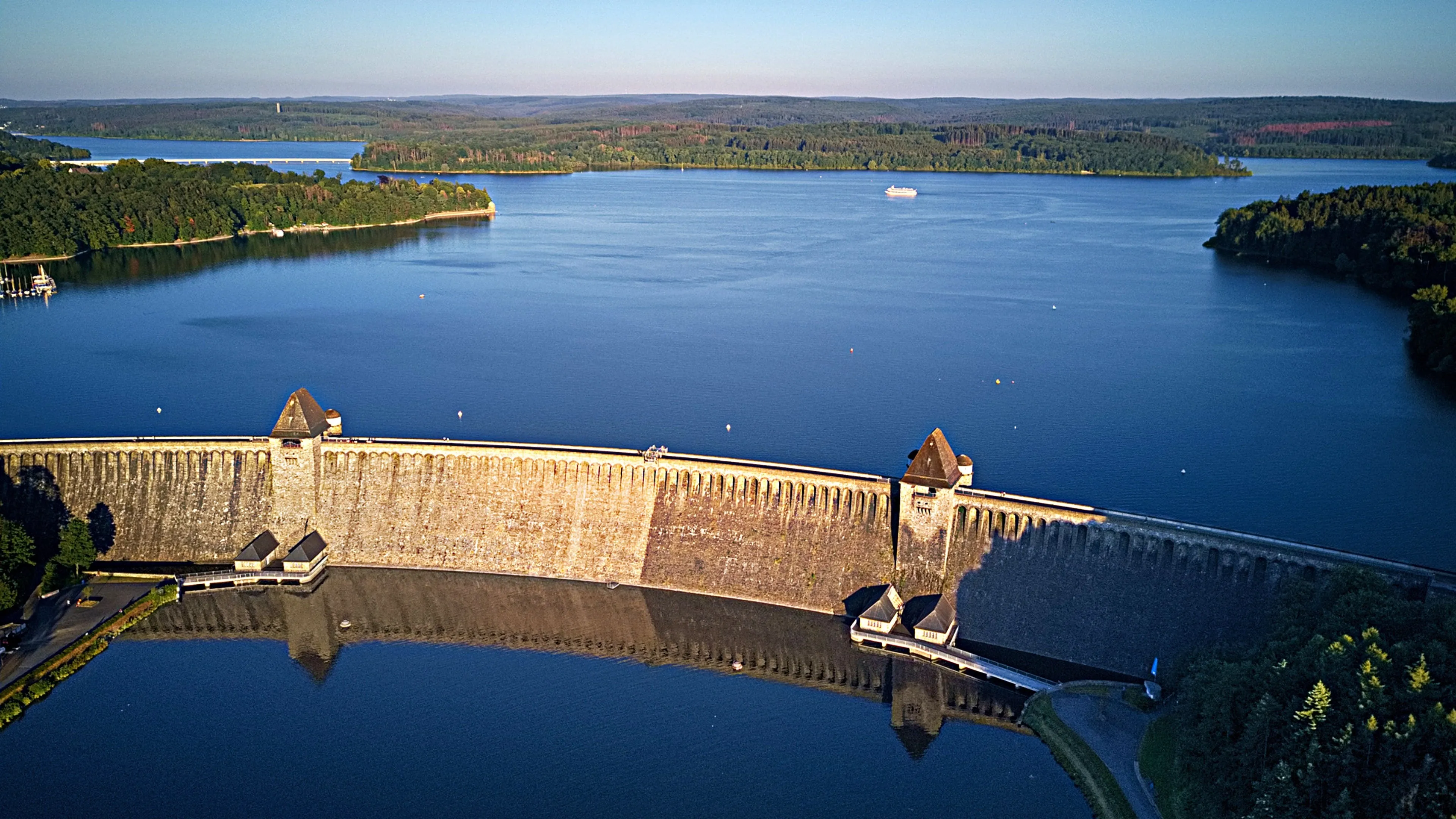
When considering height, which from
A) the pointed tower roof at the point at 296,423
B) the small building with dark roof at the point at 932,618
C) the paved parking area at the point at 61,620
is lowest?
the paved parking area at the point at 61,620

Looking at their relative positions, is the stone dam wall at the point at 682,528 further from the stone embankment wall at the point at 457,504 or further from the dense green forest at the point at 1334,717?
the dense green forest at the point at 1334,717

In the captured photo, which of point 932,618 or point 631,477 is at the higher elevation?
point 631,477

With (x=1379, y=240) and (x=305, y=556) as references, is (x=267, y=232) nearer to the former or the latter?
(x=305, y=556)

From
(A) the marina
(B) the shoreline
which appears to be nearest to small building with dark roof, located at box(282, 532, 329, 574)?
(A) the marina

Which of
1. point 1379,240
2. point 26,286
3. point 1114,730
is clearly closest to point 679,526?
point 1114,730

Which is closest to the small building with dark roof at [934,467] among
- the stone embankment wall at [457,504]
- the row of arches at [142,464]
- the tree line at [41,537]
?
the stone embankment wall at [457,504]

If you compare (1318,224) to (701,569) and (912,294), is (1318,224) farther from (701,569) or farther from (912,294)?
(701,569)
